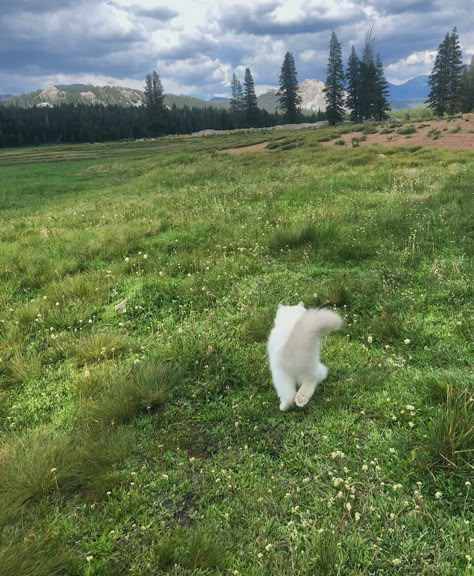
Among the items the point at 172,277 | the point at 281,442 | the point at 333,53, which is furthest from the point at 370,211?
the point at 333,53

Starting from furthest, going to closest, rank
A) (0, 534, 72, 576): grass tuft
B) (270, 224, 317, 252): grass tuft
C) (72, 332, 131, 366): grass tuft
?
1. (270, 224, 317, 252): grass tuft
2. (72, 332, 131, 366): grass tuft
3. (0, 534, 72, 576): grass tuft

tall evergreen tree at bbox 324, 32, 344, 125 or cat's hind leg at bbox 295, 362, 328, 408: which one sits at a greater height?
tall evergreen tree at bbox 324, 32, 344, 125

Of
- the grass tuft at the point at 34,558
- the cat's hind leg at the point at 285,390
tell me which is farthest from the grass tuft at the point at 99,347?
the grass tuft at the point at 34,558

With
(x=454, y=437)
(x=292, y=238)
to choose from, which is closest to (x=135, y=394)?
(x=454, y=437)

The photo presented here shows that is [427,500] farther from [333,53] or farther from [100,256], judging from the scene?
[333,53]

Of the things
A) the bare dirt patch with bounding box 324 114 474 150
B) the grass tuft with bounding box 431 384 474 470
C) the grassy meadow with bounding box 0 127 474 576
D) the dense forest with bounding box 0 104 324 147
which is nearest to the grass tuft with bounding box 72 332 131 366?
the grassy meadow with bounding box 0 127 474 576

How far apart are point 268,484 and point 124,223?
375 inches

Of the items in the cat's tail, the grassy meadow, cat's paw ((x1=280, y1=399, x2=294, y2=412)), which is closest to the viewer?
the grassy meadow

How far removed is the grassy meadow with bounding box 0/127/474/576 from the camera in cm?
309

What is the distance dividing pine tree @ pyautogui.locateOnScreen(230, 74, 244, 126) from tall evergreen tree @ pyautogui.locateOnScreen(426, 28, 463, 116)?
54953mm

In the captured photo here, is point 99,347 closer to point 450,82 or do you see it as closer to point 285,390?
point 285,390

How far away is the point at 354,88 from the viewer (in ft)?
318

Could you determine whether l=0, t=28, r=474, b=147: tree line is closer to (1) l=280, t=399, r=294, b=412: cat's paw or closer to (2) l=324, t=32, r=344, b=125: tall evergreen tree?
(2) l=324, t=32, r=344, b=125: tall evergreen tree

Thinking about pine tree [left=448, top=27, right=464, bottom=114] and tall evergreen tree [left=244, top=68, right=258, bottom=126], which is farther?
tall evergreen tree [left=244, top=68, right=258, bottom=126]
